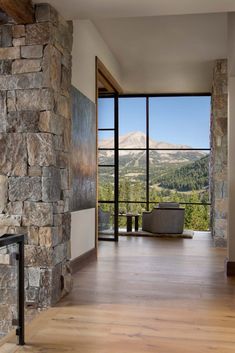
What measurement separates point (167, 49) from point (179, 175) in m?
4.42

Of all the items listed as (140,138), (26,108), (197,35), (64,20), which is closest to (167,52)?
(197,35)

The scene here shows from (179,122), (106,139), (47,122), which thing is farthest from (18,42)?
(179,122)

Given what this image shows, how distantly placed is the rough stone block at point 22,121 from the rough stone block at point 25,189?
1.50 ft

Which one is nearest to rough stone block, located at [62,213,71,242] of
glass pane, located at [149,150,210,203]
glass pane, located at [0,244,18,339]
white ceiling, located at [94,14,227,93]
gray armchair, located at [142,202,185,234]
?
glass pane, located at [0,244,18,339]

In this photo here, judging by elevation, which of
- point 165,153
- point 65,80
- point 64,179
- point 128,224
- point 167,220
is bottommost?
point 128,224

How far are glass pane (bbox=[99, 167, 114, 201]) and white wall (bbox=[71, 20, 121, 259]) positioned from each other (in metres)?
2.59

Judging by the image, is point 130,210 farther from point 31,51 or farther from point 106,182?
point 31,51

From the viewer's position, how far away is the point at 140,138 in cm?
1181

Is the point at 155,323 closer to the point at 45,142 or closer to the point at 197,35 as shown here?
the point at 45,142

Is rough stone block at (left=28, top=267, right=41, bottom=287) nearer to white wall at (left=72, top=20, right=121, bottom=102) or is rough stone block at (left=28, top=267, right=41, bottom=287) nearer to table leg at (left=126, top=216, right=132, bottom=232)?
white wall at (left=72, top=20, right=121, bottom=102)

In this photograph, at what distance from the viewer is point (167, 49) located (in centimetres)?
839

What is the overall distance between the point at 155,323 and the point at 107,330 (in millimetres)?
421

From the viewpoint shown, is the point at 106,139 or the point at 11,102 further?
the point at 106,139

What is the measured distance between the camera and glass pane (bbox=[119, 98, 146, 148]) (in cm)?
1173
